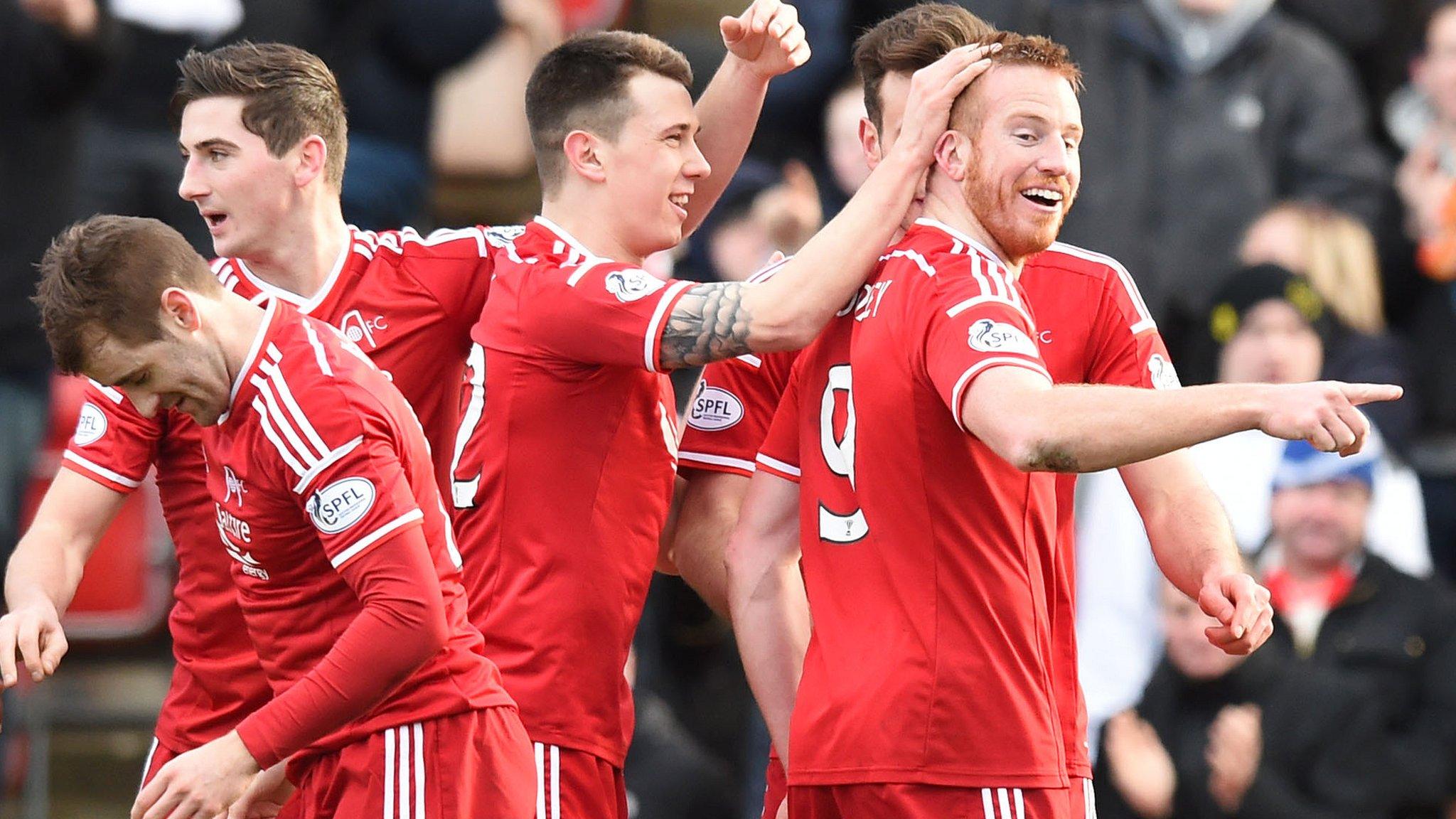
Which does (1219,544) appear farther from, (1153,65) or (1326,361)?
(1153,65)

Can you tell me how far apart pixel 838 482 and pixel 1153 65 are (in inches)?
214

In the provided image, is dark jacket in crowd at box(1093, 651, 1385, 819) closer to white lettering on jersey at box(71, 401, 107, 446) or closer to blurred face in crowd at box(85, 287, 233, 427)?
white lettering on jersey at box(71, 401, 107, 446)

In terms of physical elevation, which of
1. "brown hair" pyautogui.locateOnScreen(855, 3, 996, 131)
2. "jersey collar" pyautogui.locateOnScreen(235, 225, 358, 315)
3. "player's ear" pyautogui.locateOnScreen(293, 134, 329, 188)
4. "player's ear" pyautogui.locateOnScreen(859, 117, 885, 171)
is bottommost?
"jersey collar" pyautogui.locateOnScreen(235, 225, 358, 315)

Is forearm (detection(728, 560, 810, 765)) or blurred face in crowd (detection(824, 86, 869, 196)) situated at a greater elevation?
blurred face in crowd (detection(824, 86, 869, 196))

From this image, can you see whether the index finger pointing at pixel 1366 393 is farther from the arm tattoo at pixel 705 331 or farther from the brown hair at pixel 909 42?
the brown hair at pixel 909 42

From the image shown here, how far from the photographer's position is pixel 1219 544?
4.34 metres

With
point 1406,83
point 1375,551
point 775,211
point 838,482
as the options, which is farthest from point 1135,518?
point 838,482

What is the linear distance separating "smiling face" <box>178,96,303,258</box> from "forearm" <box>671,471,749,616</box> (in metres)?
1.21

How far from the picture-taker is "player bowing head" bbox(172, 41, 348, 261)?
498cm

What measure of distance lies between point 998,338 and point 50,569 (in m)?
2.28

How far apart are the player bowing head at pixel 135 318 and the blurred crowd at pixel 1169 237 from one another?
4051mm

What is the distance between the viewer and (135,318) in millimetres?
4059

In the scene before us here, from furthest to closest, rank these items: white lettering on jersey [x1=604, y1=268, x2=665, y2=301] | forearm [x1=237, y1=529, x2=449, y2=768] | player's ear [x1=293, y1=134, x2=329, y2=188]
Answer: player's ear [x1=293, y1=134, x2=329, y2=188]
white lettering on jersey [x1=604, y1=268, x2=665, y2=301]
forearm [x1=237, y1=529, x2=449, y2=768]

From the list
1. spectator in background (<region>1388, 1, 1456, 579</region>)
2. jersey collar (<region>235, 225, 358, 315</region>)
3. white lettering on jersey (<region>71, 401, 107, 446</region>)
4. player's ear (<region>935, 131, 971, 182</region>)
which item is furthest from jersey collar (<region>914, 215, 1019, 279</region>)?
spectator in background (<region>1388, 1, 1456, 579</region>)
